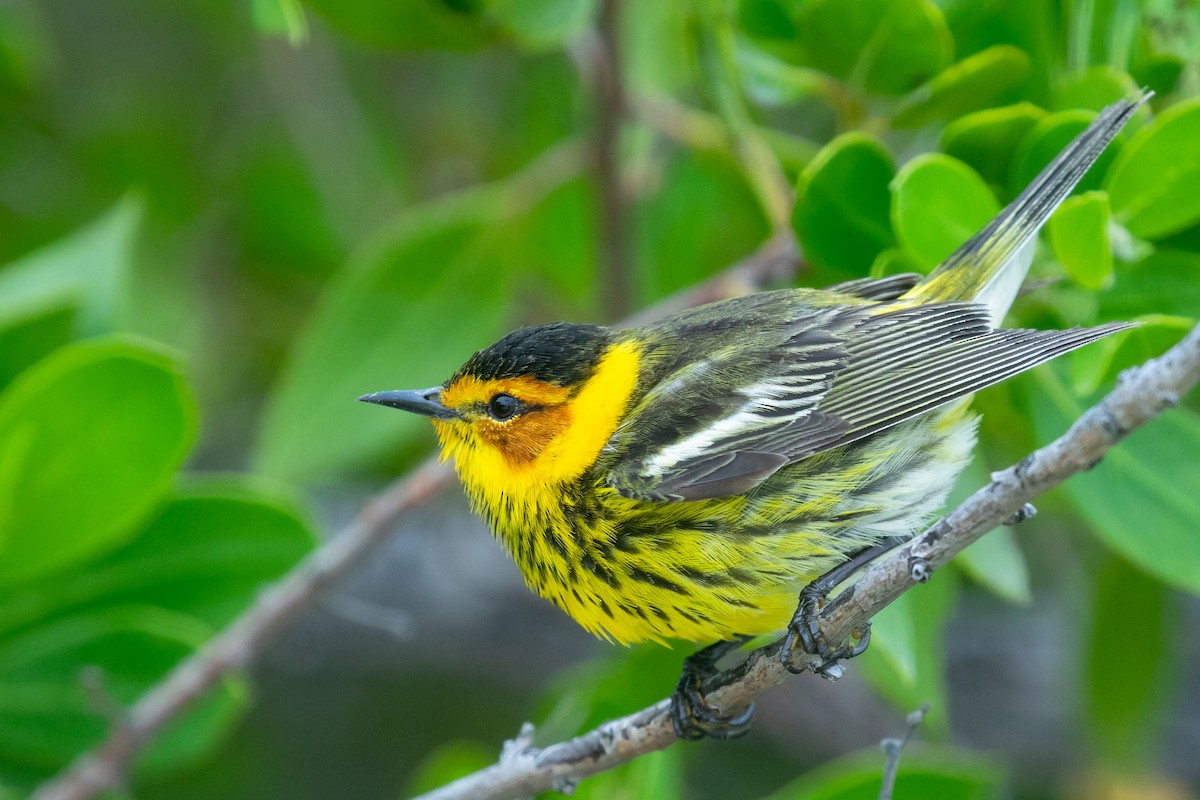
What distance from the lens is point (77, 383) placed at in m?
2.69

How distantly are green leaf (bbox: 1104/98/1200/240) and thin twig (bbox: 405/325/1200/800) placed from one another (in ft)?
2.73

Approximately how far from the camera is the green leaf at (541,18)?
113 inches

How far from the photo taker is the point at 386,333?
3682mm

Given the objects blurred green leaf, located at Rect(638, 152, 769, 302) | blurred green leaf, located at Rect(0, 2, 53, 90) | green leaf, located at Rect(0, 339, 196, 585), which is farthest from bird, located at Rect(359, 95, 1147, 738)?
blurred green leaf, located at Rect(0, 2, 53, 90)

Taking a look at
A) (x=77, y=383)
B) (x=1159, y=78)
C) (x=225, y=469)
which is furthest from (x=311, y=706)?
(x=1159, y=78)

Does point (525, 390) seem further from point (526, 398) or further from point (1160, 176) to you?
point (1160, 176)

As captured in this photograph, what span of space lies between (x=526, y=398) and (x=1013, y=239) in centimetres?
104

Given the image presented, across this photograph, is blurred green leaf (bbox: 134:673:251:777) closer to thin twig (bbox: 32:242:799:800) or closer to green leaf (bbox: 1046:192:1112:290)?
thin twig (bbox: 32:242:799:800)

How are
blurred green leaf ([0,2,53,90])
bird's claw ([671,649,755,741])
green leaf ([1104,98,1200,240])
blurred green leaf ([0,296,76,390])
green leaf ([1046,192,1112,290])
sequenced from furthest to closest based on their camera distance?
blurred green leaf ([0,2,53,90]) → blurred green leaf ([0,296,76,390]) → bird's claw ([671,649,755,741]) → green leaf ([1104,98,1200,240]) → green leaf ([1046,192,1112,290])

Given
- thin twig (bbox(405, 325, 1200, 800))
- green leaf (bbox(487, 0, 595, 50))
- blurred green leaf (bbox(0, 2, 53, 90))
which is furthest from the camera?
blurred green leaf (bbox(0, 2, 53, 90))

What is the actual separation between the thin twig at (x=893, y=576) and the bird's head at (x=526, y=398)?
604mm

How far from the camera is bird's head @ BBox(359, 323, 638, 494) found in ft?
8.82

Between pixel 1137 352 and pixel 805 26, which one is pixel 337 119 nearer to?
pixel 805 26

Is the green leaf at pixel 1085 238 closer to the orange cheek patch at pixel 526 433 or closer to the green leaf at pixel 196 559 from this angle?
the orange cheek patch at pixel 526 433
